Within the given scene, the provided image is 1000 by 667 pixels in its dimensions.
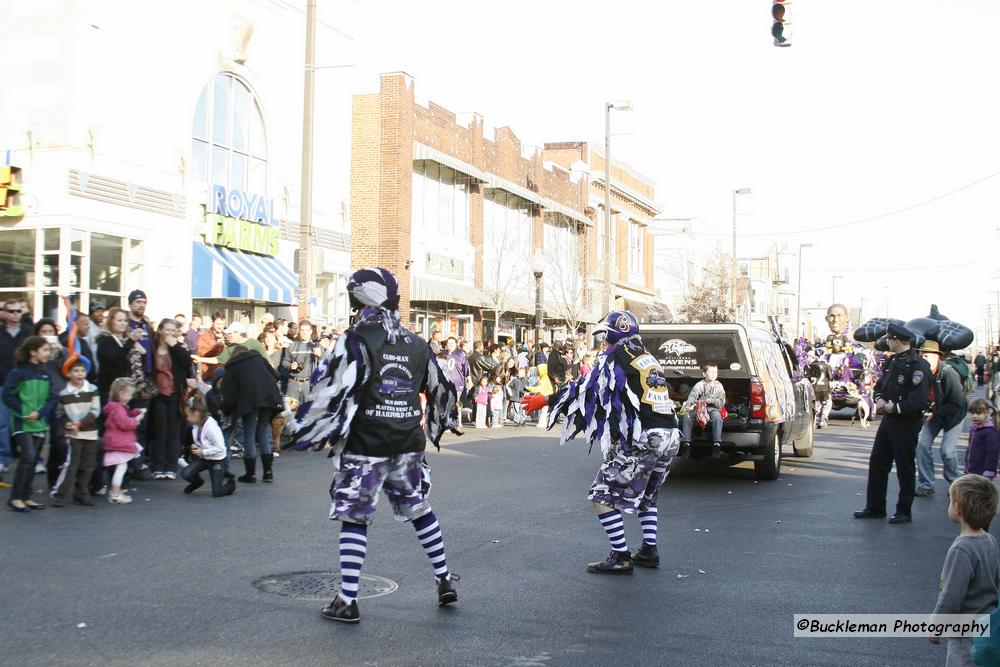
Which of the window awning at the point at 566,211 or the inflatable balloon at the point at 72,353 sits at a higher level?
the window awning at the point at 566,211

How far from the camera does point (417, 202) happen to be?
3266cm

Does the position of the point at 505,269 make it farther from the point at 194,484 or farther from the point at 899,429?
the point at 899,429

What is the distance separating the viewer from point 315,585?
6.90 metres

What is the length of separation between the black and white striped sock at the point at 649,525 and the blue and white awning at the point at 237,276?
16.0 m

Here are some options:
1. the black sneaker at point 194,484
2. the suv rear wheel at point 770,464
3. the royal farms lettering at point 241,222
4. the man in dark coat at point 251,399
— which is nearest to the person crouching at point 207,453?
the black sneaker at point 194,484

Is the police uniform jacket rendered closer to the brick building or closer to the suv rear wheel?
the suv rear wheel

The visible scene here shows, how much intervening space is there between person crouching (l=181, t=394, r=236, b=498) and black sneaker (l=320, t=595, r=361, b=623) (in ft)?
16.8

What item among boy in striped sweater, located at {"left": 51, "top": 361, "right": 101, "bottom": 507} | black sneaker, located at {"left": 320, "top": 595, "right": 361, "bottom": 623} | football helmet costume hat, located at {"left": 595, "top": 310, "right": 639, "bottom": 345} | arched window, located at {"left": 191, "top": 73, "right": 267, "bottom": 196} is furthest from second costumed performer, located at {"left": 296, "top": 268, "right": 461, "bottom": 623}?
arched window, located at {"left": 191, "top": 73, "right": 267, "bottom": 196}

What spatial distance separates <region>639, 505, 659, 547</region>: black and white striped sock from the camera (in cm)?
791

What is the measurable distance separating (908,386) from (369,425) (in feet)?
20.2

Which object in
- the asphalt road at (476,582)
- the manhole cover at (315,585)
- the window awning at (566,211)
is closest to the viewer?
the asphalt road at (476,582)

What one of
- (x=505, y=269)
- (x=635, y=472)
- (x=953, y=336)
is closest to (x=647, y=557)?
(x=635, y=472)

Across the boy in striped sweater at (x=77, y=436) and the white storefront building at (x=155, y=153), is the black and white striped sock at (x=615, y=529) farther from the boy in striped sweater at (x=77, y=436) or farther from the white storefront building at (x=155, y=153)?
the white storefront building at (x=155, y=153)

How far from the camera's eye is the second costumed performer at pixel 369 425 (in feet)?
20.1
